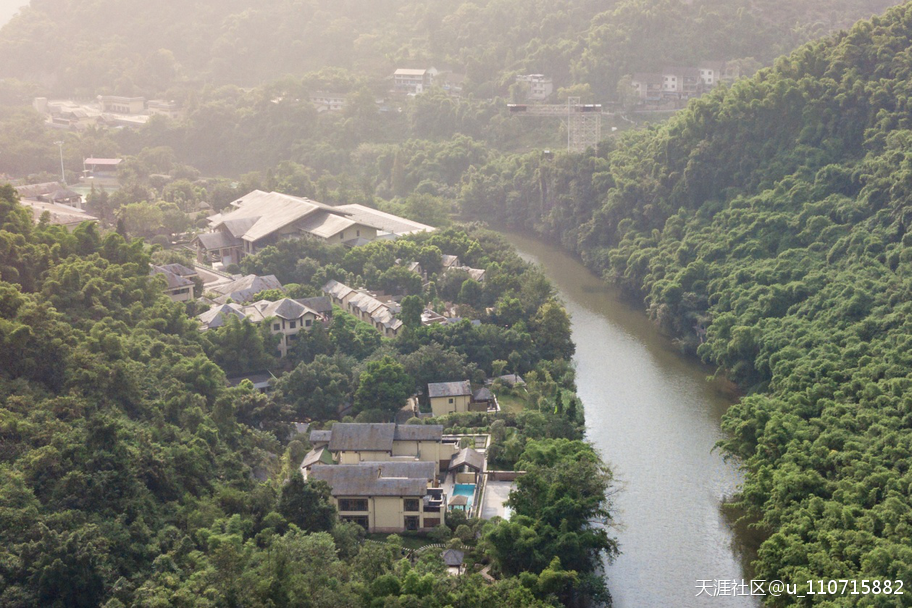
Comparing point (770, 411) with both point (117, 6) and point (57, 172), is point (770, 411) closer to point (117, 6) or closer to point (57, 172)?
point (57, 172)

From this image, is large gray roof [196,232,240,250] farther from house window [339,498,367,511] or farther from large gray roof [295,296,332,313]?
house window [339,498,367,511]

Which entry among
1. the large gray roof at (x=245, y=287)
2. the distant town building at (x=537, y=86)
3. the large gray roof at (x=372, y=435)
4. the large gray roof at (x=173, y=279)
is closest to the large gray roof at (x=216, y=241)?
the large gray roof at (x=245, y=287)

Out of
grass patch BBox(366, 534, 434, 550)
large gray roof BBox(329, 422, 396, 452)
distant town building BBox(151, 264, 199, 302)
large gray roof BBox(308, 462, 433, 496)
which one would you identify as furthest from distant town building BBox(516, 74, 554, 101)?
grass patch BBox(366, 534, 434, 550)

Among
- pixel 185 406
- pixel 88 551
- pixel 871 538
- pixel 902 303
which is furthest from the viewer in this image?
pixel 902 303

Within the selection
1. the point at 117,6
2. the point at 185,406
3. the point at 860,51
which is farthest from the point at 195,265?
the point at 117,6

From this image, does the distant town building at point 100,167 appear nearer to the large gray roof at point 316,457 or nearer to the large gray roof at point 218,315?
the large gray roof at point 218,315

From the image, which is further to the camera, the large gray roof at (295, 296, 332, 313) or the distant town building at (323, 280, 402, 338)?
the large gray roof at (295, 296, 332, 313)

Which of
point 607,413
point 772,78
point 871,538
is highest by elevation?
point 772,78
